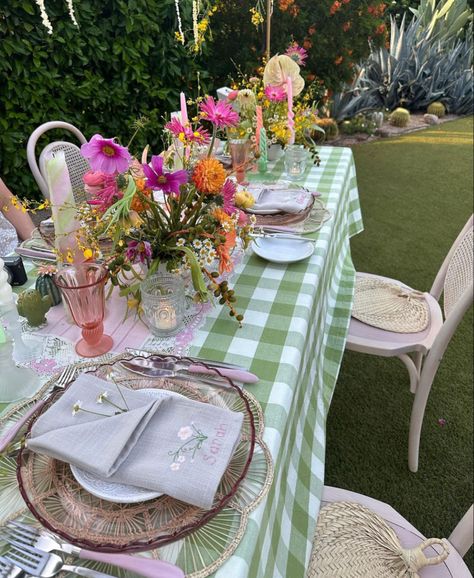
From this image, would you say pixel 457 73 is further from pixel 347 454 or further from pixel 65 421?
pixel 65 421

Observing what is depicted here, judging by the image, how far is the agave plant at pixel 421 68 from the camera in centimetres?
624

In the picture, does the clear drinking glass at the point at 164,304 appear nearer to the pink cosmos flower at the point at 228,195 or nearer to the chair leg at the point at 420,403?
the pink cosmos flower at the point at 228,195

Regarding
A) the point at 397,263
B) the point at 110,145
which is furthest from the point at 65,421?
the point at 397,263

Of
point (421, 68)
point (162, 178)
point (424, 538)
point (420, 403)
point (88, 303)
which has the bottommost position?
point (420, 403)

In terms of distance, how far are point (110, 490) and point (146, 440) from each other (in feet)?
0.28

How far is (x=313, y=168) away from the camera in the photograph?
190 cm

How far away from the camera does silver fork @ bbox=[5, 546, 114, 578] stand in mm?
547

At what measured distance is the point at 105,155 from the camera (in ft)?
2.69

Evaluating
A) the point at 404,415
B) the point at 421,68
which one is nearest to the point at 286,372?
the point at 404,415

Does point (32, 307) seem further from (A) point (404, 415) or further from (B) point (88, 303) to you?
(A) point (404, 415)

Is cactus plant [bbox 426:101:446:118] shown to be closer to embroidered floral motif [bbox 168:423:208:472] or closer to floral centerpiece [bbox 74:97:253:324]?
floral centerpiece [bbox 74:97:253:324]

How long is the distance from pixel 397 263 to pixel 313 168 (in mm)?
1383

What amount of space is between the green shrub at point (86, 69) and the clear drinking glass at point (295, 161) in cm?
179

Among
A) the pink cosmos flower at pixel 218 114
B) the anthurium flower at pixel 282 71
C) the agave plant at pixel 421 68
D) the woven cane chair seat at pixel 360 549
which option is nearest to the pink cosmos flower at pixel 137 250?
the pink cosmos flower at pixel 218 114
